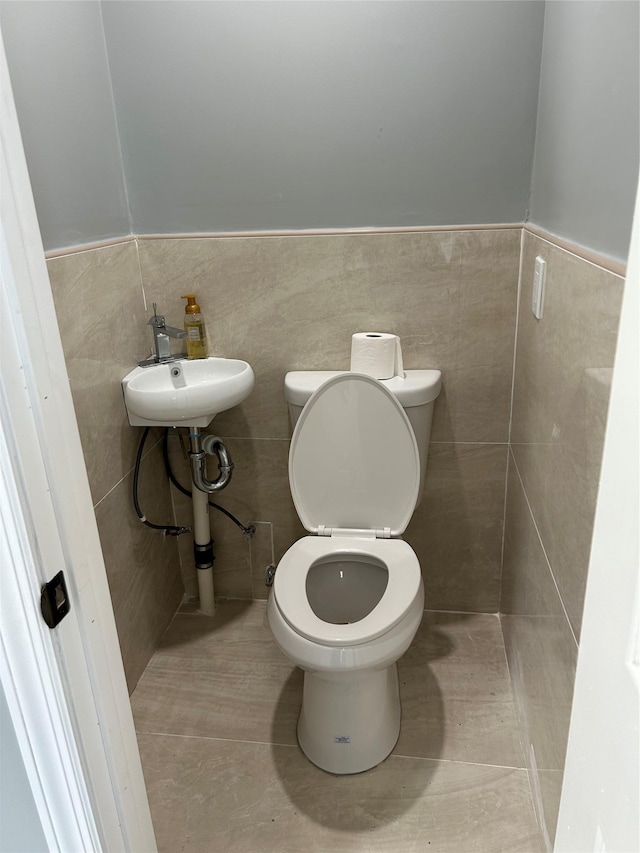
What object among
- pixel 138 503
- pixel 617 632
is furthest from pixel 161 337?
pixel 617 632

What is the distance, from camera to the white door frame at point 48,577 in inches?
24.0

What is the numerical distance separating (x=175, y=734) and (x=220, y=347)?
1079mm

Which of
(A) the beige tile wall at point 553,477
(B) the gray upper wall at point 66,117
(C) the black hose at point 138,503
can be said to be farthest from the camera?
(C) the black hose at point 138,503

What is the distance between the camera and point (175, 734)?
1641 mm

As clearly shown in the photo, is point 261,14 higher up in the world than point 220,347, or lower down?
higher up

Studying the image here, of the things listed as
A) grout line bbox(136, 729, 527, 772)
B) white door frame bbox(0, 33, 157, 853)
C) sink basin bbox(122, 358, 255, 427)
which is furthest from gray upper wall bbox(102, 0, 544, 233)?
grout line bbox(136, 729, 527, 772)

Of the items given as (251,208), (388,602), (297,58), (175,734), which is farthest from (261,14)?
(175,734)

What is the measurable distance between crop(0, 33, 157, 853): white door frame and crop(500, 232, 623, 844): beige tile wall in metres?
0.73

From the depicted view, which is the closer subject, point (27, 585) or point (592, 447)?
point (27, 585)

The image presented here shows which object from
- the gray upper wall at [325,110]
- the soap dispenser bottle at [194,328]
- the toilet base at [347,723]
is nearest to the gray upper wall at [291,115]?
the gray upper wall at [325,110]

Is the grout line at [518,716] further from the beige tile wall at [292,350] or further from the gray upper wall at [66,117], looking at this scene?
the gray upper wall at [66,117]

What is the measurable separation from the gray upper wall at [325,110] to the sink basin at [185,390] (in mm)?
399

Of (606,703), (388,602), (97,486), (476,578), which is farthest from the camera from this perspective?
(476,578)

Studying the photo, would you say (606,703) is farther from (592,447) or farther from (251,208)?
(251,208)
